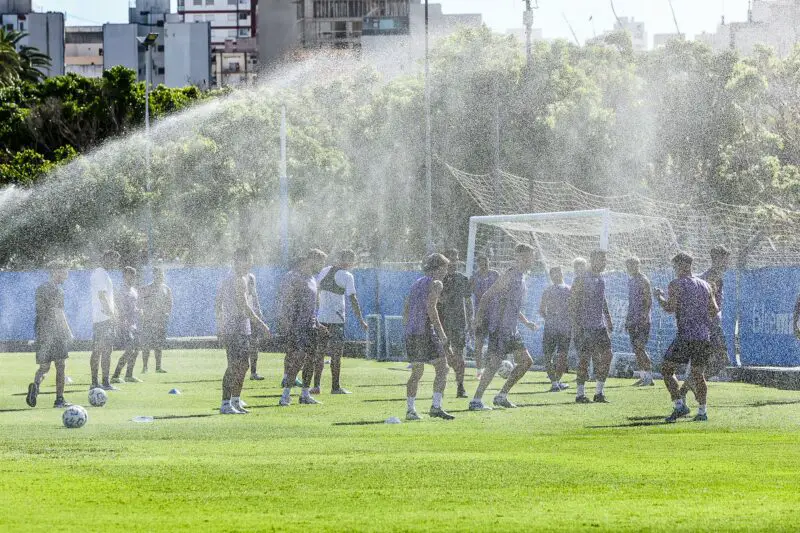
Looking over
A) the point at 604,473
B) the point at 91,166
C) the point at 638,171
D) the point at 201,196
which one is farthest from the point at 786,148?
the point at 604,473

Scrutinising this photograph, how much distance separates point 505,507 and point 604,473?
6.32 feet

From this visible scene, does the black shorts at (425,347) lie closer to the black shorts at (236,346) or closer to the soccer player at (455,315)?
the black shorts at (236,346)

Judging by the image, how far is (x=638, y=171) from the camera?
52750 millimetres

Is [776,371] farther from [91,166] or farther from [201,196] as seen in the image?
[91,166]

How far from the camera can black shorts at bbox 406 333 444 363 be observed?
15.5 metres

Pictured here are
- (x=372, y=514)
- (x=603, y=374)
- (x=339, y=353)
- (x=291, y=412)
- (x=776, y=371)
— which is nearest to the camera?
(x=372, y=514)

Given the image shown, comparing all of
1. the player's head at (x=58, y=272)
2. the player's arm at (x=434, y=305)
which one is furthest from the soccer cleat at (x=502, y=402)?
the player's head at (x=58, y=272)

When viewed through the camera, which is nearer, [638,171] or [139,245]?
[638,171]

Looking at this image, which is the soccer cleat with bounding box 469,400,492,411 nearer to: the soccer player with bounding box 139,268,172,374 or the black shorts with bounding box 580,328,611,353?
the black shorts with bounding box 580,328,611,353

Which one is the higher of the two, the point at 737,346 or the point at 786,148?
the point at 786,148

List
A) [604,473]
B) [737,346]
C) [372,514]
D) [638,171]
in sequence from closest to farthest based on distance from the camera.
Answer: [372,514], [604,473], [737,346], [638,171]

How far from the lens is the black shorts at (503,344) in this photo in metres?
17.5

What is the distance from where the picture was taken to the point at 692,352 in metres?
15.5

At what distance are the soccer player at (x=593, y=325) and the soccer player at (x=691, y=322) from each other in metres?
2.76
